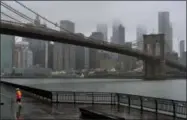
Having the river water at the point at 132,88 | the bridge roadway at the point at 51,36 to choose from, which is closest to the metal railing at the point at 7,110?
the river water at the point at 132,88

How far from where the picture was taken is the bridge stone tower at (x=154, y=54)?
113375mm

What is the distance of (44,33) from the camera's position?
228 feet

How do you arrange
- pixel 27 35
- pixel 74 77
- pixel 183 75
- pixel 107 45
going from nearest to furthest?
1. pixel 27 35
2. pixel 107 45
3. pixel 183 75
4. pixel 74 77

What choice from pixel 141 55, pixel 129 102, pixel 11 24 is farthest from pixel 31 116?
pixel 141 55

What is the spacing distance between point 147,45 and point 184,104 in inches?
4669

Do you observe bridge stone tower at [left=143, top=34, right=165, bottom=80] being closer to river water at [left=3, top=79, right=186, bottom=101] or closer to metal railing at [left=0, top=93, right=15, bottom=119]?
river water at [left=3, top=79, right=186, bottom=101]

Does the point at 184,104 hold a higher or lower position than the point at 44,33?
lower

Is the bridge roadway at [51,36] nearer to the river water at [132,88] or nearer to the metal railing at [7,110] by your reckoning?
the river water at [132,88]

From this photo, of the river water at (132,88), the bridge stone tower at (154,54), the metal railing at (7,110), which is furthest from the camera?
the bridge stone tower at (154,54)

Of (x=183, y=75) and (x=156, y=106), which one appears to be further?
(x=183, y=75)

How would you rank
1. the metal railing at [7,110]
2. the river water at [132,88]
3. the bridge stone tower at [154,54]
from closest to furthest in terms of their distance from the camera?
the metal railing at [7,110], the river water at [132,88], the bridge stone tower at [154,54]

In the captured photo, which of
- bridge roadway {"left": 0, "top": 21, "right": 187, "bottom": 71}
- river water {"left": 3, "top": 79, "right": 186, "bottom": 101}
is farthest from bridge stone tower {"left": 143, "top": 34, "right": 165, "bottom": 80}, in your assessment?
river water {"left": 3, "top": 79, "right": 186, "bottom": 101}

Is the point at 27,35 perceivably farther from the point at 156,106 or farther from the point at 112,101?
the point at 156,106

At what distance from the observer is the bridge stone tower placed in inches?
4464
